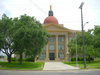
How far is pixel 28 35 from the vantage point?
28297mm

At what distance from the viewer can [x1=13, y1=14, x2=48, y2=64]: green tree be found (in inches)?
1129

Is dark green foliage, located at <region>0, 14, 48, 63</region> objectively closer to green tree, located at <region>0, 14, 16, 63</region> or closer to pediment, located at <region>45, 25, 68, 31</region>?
green tree, located at <region>0, 14, 16, 63</region>

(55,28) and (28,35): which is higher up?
(55,28)

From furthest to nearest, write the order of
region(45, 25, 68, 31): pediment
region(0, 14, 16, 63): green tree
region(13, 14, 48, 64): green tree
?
1. region(45, 25, 68, 31): pediment
2. region(0, 14, 16, 63): green tree
3. region(13, 14, 48, 64): green tree

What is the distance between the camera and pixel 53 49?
69.9 m

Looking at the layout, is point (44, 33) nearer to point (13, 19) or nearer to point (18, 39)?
point (18, 39)

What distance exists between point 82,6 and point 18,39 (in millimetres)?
12393

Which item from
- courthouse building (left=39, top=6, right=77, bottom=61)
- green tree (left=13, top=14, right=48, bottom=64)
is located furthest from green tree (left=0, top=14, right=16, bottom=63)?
courthouse building (left=39, top=6, right=77, bottom=61)

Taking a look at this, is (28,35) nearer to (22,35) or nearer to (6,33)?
(22,35)

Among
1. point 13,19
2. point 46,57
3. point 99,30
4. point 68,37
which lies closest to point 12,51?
point 13,19

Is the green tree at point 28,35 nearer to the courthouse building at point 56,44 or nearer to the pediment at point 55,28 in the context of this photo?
the courthouse building at point 56,44

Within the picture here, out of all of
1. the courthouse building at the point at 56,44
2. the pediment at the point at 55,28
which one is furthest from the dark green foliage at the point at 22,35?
the pediment at the point at 55,28

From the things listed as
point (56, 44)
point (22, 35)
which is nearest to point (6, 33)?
point (22, 35)

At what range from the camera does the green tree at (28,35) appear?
28.7 meters
